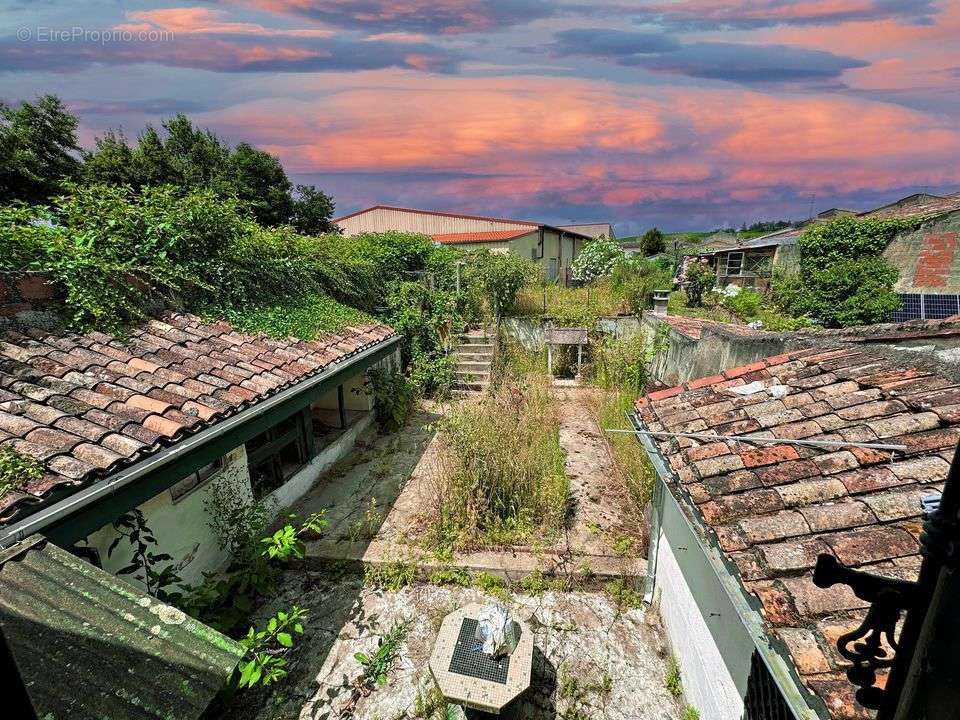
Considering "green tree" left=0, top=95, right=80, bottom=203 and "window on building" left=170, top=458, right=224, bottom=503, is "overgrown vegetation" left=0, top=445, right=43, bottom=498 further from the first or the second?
"green tree" left=0, top=95, right=80, bottom=203

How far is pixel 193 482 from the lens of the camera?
5.16 m

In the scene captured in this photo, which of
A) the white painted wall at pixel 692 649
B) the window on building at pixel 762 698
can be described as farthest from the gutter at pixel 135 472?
the white painted wall at pixel 692 649

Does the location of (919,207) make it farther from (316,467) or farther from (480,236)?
(316,467)

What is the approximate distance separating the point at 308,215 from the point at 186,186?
8.67 meters

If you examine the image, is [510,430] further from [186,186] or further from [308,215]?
[308,215]

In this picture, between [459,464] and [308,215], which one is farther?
[308,215]

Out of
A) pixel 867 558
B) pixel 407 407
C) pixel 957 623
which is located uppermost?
pixel 957 623

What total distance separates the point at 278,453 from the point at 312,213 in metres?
29.6

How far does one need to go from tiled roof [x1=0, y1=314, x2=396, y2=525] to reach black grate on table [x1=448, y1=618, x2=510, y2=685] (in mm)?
3247

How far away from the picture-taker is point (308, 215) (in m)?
31.8

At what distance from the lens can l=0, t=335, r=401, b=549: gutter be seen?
2.50 m

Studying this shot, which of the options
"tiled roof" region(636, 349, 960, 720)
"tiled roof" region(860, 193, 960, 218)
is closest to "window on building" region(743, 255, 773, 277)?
"tiled roof" region(860, 193, 960, 218)

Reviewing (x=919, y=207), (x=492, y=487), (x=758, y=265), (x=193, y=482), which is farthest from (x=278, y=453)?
(x=758, y=265)

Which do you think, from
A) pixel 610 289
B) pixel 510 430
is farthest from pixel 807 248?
pixel 510 430
